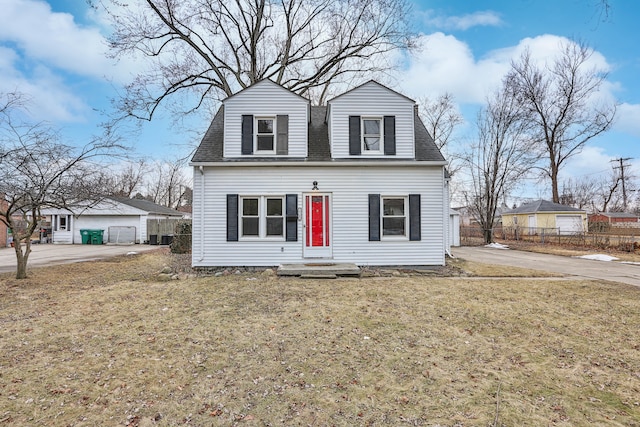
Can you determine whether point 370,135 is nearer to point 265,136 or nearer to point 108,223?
point 265,136

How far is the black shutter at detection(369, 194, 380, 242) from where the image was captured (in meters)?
10.4

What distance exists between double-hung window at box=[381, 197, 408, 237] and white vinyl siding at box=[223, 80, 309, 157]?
3.22 m

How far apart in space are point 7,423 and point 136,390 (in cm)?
103

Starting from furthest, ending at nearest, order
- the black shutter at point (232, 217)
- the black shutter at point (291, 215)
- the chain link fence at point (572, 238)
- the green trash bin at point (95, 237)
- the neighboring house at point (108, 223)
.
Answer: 1. the neighboring house at point (108, 223)
2. the green trash bin at point (95, 237)
3. the chain link fence at point (572, 238)
4. the black shutter at point (291, 215)
5. the black shutter at point (232, 217)

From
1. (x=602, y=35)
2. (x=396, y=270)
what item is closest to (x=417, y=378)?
(x=602, y=35)

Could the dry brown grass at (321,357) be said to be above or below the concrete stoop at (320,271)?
below

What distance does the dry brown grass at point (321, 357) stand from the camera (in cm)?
316

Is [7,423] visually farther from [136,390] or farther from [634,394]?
[634,394]

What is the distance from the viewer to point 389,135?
34.7ft

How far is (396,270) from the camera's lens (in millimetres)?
10219

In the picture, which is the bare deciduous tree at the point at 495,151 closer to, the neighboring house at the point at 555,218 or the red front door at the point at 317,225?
the neighboring house at the point at 555,218

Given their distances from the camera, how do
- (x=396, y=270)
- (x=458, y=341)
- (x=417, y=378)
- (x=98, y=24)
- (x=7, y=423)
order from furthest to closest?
(x=98, y=24), (x=396, y=270), (x=458, y=341), (x=417, y=378), (x=7, y=423)

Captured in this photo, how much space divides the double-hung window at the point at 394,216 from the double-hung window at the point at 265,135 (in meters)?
4.16

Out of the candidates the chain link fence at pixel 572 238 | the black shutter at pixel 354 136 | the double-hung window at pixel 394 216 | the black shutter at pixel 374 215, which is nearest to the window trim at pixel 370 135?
the black shutter at pixel 354 136
